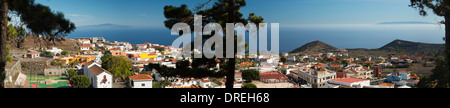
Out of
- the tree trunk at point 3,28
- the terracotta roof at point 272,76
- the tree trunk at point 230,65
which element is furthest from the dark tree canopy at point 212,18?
the terracotta roof at point 272,76

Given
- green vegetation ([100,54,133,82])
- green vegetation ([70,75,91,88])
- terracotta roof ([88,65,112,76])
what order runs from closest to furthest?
green vegetation ([70,75,91,88]), terracotta roof ([88,65,112,76]), green vegetation ([100,54,133,82])

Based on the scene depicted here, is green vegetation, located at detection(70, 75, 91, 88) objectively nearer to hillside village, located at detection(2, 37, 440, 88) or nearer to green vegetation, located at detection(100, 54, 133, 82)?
hillside village, located at detection(2, 37, 440, 88)

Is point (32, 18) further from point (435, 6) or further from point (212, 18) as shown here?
point (435, 6)

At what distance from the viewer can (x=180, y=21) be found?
3795 millimetres

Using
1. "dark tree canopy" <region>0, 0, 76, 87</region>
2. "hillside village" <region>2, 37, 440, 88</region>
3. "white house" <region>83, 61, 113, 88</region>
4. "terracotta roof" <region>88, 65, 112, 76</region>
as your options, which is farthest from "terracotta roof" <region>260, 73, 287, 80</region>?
"dark tree canopy" <region>0, 0, 76, 87</region>

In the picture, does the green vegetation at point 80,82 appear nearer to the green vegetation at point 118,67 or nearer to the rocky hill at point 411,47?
the green vegetation at point 118,67

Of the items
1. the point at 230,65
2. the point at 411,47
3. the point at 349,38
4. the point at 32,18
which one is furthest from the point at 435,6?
the point at 349,38

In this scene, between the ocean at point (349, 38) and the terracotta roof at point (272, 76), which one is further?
the ocean at point (349, 38)

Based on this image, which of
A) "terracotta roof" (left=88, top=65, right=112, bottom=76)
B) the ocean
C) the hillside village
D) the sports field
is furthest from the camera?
the ocean

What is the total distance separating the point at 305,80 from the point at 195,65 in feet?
45.5
